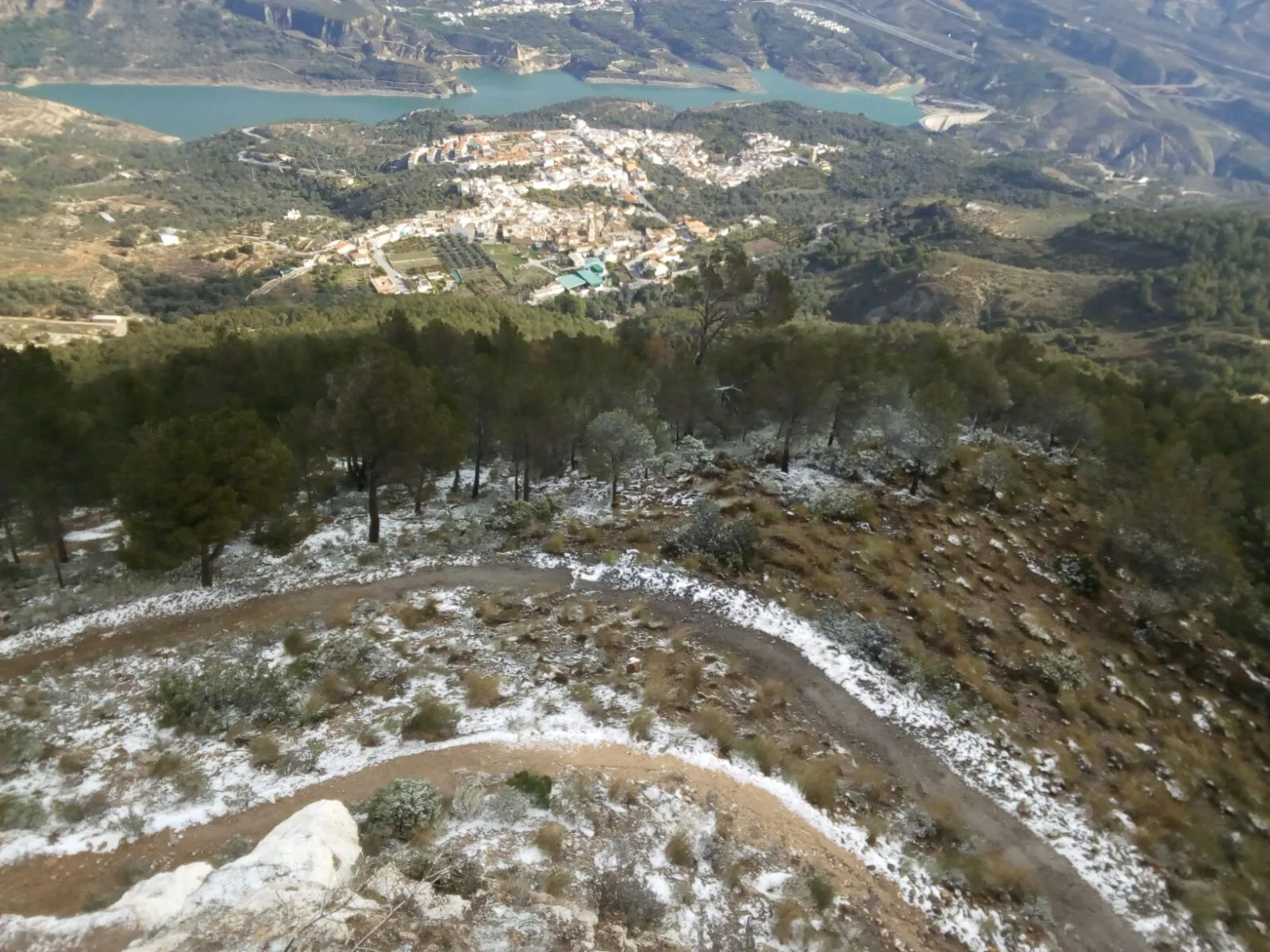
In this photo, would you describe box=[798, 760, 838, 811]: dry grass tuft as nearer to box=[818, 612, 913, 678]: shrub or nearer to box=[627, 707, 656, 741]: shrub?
box=[627, 707, 656, 741]: shrub

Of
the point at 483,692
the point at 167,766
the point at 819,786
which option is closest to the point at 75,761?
the point at 167,766

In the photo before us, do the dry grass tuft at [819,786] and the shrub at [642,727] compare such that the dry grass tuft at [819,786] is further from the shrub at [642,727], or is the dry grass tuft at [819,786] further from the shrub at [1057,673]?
the shrub at [1057,673]

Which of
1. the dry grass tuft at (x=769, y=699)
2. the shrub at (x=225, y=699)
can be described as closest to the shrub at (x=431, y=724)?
the shrub at (x=225, y=699)

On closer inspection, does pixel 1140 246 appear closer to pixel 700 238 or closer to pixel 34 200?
pixel 700 238

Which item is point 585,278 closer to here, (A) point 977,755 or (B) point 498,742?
(A) point 977,755

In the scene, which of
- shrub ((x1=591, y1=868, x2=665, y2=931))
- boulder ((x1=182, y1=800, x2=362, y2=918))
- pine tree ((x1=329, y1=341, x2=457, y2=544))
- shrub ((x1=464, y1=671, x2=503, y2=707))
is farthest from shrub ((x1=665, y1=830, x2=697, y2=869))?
pine tree ((x1=329, y1=341, x2=457, y2=544))
